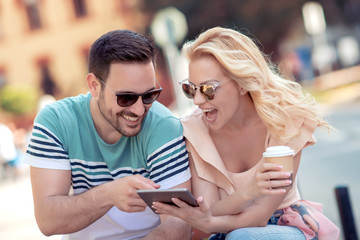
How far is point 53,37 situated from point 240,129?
26535 millimetres

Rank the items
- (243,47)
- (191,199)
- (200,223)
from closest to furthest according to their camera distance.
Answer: (191,199)
(200,223)
(243,47)

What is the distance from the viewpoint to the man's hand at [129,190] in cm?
288

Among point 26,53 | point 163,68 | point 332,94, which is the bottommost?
point 332,94

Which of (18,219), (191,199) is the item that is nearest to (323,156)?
(18,219)

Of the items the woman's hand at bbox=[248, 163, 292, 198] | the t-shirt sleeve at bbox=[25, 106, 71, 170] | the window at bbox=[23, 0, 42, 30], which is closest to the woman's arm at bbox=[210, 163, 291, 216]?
the woman's hand at bbox=[248, 163, 292, 198]

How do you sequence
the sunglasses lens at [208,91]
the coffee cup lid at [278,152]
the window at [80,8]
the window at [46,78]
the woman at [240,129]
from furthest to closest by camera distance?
the window at [46,78], the window at [80,8], the sunglasses lens at [208,91], the woman at [240,129], the coffee cup lid at [278,152]

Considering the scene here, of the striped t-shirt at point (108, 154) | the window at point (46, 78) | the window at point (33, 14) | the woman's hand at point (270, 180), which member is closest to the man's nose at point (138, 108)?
the striped t-shirt at point (108, 154)

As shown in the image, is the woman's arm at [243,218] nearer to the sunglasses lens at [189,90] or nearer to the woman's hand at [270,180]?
the woman's hand at [270,180]

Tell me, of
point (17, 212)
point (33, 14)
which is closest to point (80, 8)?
point (33, 14)

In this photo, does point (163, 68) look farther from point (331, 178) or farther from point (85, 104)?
point (85, 104)

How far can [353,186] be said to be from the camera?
762 cm

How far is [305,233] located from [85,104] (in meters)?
1.50

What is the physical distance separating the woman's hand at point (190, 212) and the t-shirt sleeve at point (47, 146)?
0.70 meters

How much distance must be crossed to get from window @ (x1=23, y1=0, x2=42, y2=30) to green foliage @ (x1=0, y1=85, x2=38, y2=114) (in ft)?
15.0
